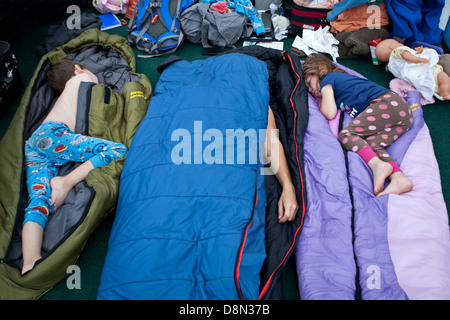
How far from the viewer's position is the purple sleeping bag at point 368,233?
117 centimetres

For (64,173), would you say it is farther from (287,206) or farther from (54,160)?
(287,206)

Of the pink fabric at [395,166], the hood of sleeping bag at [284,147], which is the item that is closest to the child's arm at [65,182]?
the hood of sleeping bag at [284,147]

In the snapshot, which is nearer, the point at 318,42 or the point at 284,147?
the point at 284,147

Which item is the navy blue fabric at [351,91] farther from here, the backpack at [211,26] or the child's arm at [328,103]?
the backpack at [211,26]

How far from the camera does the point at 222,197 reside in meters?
1.27

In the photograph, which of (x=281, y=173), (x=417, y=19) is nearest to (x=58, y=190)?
(x=281, y=173)

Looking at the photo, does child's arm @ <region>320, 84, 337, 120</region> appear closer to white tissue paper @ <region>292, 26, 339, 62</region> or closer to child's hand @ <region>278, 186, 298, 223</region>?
child's hand @ <region>278, 186, 298, 223</region>

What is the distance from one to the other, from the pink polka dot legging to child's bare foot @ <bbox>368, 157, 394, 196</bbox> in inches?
5.1

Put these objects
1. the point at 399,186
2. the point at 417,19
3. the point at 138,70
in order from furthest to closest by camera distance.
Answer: the point at 138,70
the point at 417,19
the point at 399,186

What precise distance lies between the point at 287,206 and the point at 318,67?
3.18 ft

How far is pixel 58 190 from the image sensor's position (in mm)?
1498

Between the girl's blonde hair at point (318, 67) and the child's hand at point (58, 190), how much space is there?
140 cm
